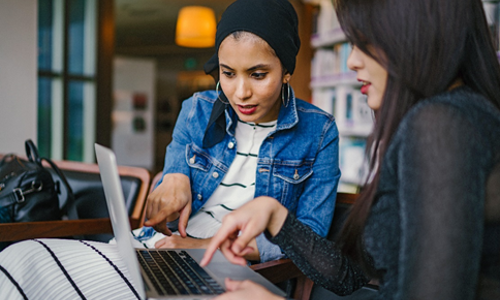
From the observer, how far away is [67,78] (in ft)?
14.6

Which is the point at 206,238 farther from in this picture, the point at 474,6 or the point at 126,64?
the point at 126,64

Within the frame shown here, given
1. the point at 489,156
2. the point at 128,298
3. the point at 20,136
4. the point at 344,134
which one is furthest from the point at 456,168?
the point at 20,136

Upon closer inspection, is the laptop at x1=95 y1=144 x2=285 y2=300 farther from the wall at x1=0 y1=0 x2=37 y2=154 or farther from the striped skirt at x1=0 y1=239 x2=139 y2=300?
the wall at x1=0 y1=0 x2=37 y2=154

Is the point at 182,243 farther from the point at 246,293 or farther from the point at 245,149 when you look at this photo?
the point at 246,293

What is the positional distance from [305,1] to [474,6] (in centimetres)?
385

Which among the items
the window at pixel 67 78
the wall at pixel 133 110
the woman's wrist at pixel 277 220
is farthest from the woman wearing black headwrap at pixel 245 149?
the wall at pixel 133 110

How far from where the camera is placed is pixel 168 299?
0.73m

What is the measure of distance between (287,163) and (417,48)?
0.67 meters

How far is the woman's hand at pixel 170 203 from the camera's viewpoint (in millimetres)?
1205

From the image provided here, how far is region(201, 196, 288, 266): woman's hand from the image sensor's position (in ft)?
2.45

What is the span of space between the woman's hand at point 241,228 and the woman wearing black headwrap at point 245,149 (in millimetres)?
385

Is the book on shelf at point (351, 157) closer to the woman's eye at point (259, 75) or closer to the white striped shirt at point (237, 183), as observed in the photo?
the white striped shirt at point (237, 183)

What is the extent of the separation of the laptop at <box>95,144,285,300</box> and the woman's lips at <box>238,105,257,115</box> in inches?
16.2

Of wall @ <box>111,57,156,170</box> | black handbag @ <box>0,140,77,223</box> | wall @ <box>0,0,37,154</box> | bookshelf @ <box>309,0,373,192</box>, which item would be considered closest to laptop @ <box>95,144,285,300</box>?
black handbag @ <box>0,140,77,223</box>
